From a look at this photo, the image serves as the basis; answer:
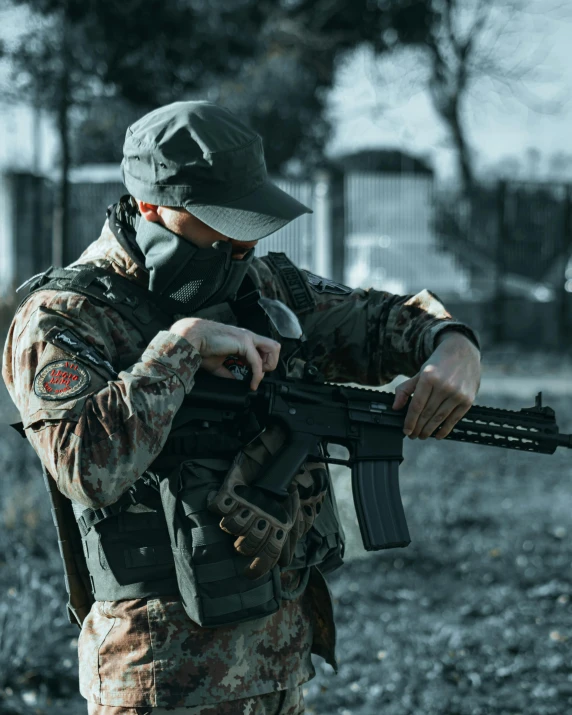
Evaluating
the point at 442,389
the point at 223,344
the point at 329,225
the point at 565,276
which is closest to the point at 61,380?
the point at 223,344

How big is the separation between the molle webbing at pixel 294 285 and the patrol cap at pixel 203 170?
31cm

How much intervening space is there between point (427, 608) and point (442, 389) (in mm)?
2735

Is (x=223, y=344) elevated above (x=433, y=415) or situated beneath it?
elevated above

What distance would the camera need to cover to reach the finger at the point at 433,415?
2289 mm

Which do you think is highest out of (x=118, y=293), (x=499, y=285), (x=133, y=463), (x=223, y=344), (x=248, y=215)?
(x=499, y=285)

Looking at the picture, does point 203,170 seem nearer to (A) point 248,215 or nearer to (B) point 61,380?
(A) point 248,215

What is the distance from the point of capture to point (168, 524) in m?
2.07

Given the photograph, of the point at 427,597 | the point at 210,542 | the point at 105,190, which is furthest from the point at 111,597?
the point at 105,190

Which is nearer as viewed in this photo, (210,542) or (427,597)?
(210,542)

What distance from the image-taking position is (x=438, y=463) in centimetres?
717

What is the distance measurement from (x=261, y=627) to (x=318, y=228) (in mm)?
11501

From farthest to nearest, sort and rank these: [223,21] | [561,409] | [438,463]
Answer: [561,409], [223,21], [438,463]

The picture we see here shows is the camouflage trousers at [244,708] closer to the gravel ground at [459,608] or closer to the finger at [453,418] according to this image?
the finger at [453,418]

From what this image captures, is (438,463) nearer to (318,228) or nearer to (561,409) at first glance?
(561,409)
